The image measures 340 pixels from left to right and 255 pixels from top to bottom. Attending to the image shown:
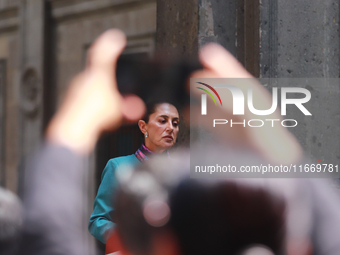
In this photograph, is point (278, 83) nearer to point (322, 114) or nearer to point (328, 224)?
point (322, 114)

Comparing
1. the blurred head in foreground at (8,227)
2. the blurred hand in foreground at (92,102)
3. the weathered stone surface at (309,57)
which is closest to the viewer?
the blurred head in foreground at (8,227)

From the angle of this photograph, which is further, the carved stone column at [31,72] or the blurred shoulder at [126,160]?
the carved stone column at [31,72]

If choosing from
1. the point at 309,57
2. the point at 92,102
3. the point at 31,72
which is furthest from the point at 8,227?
the point at 31,72

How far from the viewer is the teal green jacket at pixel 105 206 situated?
2352mm

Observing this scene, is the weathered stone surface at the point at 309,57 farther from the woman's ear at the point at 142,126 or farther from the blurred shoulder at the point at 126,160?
the blurred shoulder at the point at 126,160

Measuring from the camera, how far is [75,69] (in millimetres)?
5945

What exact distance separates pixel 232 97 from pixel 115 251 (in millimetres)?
1527

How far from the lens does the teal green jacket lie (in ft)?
7.72

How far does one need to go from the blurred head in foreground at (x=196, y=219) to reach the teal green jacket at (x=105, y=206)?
74 millimetres

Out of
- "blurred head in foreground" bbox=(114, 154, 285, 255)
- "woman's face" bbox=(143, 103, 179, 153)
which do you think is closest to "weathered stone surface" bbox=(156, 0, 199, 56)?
"woman's face" bbox=(143, 103, 179, 153)

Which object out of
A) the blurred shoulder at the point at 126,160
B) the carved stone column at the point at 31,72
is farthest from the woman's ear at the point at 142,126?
the carved stone column at the point at 31,72

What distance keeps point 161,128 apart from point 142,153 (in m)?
0.22

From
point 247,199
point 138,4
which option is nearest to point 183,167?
point 247,199

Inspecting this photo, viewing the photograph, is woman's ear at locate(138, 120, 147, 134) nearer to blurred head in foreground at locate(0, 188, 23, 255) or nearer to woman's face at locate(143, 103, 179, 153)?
woman's face at locate(143, 103, 179, 153)
